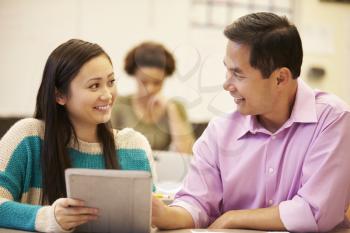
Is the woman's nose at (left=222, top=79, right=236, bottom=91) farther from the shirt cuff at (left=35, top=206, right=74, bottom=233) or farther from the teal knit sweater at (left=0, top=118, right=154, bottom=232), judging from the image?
the shirt cuff at (left=35, top=206, right=74, bottom=233)

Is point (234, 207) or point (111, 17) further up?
point (111, 17)

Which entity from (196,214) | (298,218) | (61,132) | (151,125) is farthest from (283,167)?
(151,125)

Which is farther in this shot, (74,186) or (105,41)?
(105,41)

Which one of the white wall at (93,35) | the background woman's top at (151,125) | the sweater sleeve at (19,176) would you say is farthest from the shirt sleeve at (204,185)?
the white wall at (93,35)

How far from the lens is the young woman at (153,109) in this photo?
9.34 feet

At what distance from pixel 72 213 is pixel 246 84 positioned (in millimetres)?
626

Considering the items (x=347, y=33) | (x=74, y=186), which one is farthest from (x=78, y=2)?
(x=74, y=186)

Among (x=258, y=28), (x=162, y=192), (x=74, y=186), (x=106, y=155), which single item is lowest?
(x=162, y=192)

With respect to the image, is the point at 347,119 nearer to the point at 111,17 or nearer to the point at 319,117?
the point at 319,117

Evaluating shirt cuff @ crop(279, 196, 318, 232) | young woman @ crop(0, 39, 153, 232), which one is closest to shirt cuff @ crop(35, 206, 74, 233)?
young woman @ crop(0, 39, 153, 232)

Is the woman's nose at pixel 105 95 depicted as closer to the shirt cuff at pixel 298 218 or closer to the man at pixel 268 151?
the man at pixel 268 151

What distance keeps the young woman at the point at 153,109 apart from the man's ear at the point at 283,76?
126 cm

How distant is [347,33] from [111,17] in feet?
7.17

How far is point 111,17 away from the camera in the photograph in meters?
4.07
